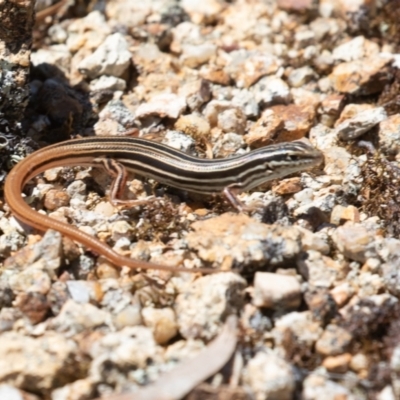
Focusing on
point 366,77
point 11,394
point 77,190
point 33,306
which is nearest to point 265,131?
point 366,77

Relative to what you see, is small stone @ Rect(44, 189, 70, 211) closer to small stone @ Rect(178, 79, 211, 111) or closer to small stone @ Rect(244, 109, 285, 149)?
small stone @ Rect(178, 79, 211, 111)

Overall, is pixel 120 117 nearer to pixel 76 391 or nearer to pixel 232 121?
pixel 232 121

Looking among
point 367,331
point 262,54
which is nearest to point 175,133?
point 262,54

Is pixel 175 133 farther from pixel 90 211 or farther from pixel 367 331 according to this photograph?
pixel 367 331

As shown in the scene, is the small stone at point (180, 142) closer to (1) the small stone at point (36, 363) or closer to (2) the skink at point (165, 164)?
(2) the skink at point (165, 164)

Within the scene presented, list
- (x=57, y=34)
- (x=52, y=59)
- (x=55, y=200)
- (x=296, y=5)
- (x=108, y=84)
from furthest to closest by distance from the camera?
(x=296, y=5) < (x=57, y=34) < (x=52, y=59) < (x=108, y=84) < (x=55, y=200)

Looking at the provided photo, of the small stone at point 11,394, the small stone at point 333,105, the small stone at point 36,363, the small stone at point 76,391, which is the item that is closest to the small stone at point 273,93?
the small stone at point 333,105
